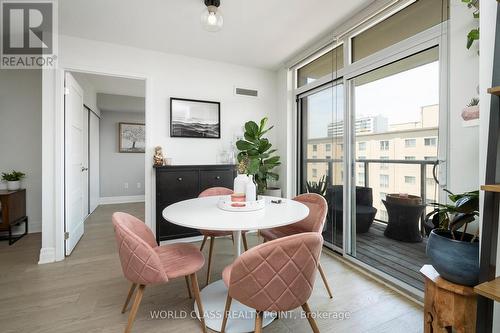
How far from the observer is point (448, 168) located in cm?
175

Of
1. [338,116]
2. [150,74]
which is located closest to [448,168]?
[338,116]

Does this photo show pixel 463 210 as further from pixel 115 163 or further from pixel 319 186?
pixel 115 163

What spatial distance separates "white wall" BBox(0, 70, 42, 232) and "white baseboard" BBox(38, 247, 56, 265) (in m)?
1.30

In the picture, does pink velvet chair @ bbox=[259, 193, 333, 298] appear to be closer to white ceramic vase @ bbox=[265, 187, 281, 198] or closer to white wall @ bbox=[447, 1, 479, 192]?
white wall @ bbox=[447, 1, 479, 192]

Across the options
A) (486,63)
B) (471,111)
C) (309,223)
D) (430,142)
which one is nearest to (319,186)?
(309,223)

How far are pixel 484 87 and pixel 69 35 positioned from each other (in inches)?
150

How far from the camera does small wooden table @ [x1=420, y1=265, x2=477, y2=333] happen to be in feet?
3.88

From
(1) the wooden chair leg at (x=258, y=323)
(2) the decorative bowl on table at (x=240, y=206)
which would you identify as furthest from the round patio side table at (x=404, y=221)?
(1) the wooden chair leg at (x=258, y=323)

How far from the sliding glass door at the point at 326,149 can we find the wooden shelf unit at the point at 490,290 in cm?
181

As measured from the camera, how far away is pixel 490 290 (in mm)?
912

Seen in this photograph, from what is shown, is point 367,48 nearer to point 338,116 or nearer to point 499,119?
point 338,116

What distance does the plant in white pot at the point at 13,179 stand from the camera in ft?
10.5

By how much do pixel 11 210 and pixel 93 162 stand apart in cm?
229

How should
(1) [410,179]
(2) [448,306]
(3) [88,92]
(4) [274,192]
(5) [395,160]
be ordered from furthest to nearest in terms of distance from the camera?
(3) [88,92]
(4) [274,192]
(5) [395,160]
(1) [410,179]
(2) [448,306]
